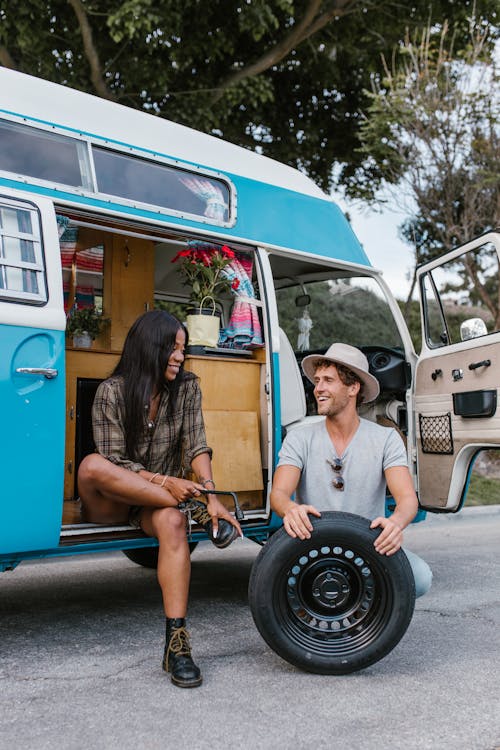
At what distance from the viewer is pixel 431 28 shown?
11.2m

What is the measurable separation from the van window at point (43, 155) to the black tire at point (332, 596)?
2072mm

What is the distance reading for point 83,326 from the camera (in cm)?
520

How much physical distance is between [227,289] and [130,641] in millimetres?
2192

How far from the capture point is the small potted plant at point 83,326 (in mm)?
5145

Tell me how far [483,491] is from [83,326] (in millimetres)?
6451

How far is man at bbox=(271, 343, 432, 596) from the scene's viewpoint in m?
3.56

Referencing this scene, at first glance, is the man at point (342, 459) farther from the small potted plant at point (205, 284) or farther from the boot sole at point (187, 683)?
the small potted plant at point (205, 284)

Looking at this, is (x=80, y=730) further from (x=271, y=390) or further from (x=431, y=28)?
(x=431, y=28)

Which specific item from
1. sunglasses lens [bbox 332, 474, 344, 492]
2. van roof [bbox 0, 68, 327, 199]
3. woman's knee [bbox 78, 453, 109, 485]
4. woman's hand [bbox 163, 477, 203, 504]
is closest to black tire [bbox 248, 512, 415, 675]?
sunglasses lens [bbox 332, 474, 344, 492]

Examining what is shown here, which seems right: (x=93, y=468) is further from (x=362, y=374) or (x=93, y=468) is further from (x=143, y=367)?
(x=362, y=374)

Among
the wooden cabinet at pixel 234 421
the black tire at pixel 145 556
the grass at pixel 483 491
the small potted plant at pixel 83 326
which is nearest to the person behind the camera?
the wooden cabinet at pixel 234 421

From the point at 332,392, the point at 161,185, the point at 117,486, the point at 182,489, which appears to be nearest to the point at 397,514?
the point at 332,392

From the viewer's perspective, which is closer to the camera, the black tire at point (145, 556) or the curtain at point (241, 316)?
the curtain at point (241, 316)

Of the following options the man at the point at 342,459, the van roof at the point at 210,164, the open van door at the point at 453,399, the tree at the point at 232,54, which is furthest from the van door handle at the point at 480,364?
the tree at the point at 232,54
